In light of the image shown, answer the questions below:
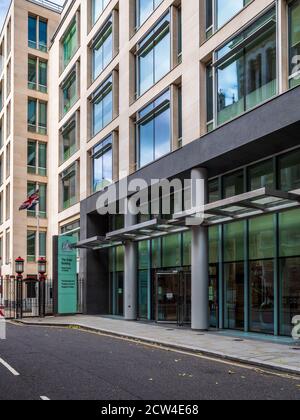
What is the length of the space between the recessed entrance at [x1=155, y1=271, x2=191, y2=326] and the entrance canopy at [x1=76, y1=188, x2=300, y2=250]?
1.87 m

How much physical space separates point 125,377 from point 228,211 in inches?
320

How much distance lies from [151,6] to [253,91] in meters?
9.58

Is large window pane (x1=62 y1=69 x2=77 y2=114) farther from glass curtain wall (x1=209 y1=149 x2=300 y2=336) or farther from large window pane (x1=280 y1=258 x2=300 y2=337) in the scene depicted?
large window pane (x1=280 y1=258 x2=300 y2=337)

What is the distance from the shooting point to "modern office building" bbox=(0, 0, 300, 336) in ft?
55.0

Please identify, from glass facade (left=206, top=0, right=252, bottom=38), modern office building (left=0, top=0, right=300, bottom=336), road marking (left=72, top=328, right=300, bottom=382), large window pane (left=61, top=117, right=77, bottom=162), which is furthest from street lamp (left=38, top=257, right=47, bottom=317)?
glass facade (left=206, top=0, right=252, bottom=38)

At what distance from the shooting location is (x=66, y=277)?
1166 inches

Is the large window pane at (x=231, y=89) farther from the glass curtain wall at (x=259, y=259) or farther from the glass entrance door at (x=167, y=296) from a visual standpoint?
the glass entrance door at (x=167, y=296)

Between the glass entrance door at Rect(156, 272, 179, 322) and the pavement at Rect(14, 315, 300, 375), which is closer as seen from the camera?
the pavement at Rect(14, 315, 300, 375)

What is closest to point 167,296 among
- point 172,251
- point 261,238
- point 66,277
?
point 172,251

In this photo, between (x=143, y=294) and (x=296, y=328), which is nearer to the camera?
(x=296, y=328)

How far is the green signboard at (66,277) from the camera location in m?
29.4

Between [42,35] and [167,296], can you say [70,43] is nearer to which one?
[42,35]

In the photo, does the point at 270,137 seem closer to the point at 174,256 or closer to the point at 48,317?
the point at 174,256
